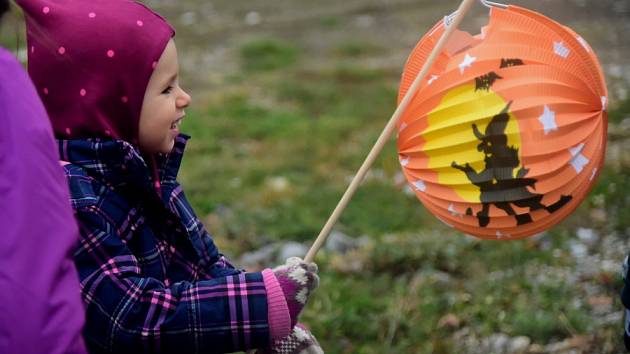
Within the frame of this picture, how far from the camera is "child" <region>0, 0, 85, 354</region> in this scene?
1436 millimetres

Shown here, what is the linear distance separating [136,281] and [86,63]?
0.50 m

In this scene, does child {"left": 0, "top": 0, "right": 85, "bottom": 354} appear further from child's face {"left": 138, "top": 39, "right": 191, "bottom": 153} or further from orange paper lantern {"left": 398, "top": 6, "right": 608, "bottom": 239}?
orange paper lantern {"left": 398, "top": 6, "right": 608, "bottom": 239}

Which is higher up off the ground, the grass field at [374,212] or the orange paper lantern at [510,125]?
the orange paper lantern at [510,125]

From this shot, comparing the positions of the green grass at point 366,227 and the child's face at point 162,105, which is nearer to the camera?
the child's face at point 162,105

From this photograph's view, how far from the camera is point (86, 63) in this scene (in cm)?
212

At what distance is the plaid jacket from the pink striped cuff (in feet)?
0.04

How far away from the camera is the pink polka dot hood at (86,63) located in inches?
83.5

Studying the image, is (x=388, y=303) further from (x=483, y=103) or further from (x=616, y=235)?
(x=483, y=103)

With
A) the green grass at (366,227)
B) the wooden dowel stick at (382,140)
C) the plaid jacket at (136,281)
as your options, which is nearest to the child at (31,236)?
the plaid jacket at (136,281)

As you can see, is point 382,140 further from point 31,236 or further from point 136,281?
point 31,236

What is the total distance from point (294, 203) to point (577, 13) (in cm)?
394

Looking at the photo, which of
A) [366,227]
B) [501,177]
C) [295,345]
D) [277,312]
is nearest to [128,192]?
[277,312]

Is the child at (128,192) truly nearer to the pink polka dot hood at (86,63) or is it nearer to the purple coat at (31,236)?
the pink polka dot hood at (86,63)

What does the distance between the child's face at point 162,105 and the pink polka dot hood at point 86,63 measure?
30mm
